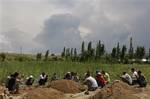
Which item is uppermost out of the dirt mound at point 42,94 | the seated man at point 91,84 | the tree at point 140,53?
the tree at point 140,53

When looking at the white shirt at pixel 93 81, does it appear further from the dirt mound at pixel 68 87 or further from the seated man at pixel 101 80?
the dirt mound at pixel 68 87

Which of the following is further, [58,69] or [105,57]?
[105,57]

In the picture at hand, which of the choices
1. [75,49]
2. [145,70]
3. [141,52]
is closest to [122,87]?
[145,70]

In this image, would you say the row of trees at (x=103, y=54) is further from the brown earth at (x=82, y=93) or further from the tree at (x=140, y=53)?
the brown earth at (x=82, y=93)

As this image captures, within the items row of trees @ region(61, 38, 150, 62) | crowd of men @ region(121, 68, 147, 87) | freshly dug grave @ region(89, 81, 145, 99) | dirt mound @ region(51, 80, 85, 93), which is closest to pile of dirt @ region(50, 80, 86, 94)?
dirt mound @ region(51, 80, 85, 93)

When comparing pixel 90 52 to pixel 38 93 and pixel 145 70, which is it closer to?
pixel 145 70

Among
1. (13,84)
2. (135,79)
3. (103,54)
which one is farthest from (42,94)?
(103,54)

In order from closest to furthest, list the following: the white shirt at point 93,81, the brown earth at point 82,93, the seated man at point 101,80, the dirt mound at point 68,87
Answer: the brown earth at point 82,93
the white shirt at point 93,81
the seated man at point 101,80
the dirt mound at point 68,87

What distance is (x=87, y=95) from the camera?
2330cm

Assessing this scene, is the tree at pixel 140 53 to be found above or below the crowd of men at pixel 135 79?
above

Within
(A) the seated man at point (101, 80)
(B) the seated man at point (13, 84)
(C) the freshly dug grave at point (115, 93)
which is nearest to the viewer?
(C) the freshly dug grave at point (115, 93)

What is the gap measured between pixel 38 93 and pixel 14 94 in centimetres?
231

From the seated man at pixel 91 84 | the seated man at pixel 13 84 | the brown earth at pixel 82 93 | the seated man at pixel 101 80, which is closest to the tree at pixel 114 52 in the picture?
the brown earth at pixel 82 93

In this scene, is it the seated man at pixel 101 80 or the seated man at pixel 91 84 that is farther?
the seated man at pixel 101 80
